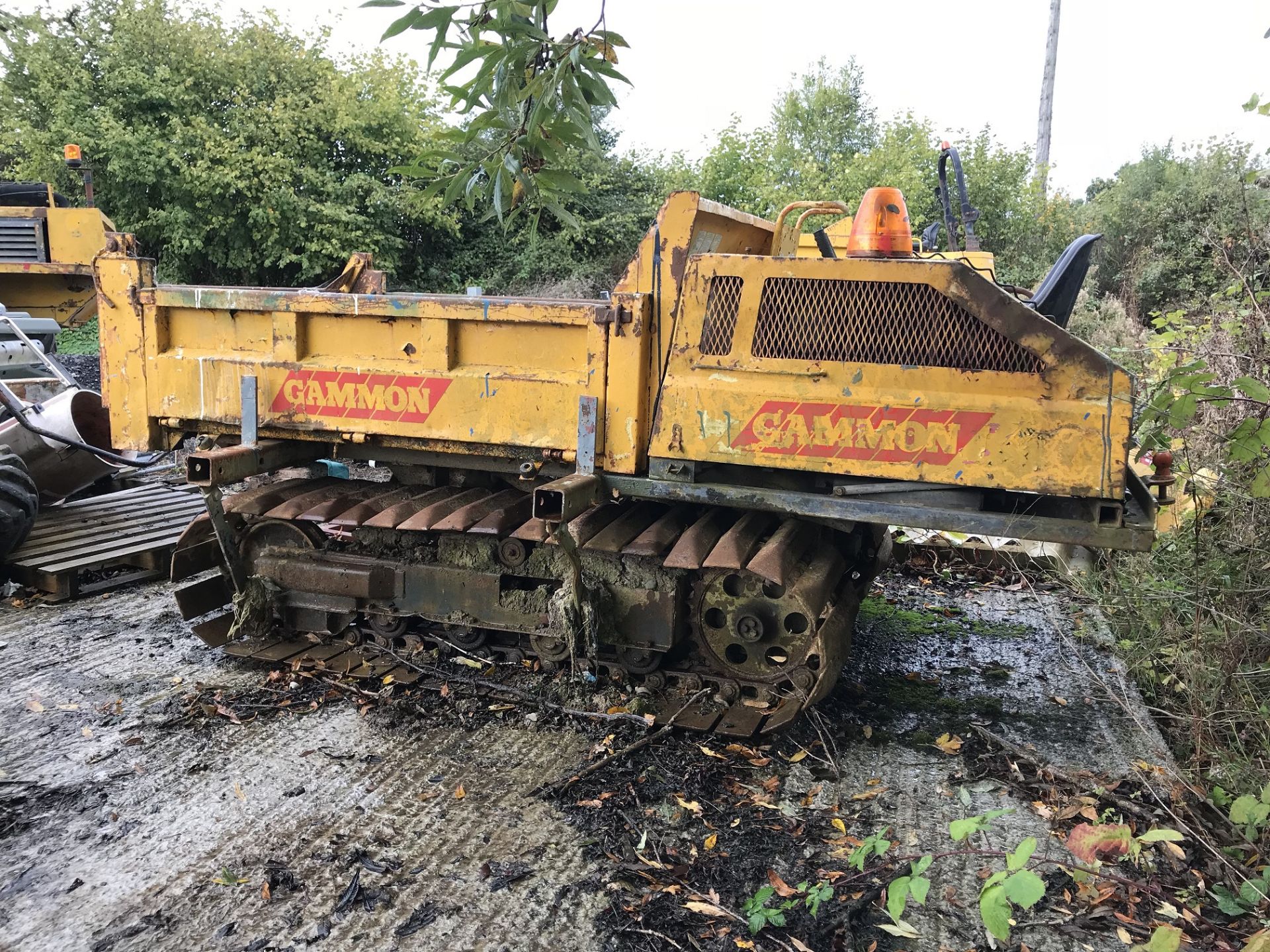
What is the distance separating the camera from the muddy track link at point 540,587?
3781mm

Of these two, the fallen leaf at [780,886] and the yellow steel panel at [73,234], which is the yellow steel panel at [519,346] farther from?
the yellow steel panel at [73,234]

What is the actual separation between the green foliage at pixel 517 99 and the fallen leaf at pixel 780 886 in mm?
2046

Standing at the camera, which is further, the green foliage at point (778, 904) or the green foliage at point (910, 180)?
the green foliage at point (910, 180)

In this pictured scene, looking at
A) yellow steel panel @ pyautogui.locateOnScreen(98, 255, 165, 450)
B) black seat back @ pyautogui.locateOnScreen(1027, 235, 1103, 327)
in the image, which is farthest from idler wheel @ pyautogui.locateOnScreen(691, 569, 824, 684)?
yellow steel panel @ pyautogui.locateOnScreen(98, 255, 165, 450)

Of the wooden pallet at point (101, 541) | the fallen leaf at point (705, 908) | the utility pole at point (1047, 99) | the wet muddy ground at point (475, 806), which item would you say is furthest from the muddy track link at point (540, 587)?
the utility pole at point (1047, 99)

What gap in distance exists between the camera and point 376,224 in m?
17.7

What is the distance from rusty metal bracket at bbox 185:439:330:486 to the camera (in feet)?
12.8

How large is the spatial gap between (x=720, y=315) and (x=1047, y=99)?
18.7m

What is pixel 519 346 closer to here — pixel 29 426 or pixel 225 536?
pixel 225 536

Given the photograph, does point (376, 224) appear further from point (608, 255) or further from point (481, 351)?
point (481, 351)

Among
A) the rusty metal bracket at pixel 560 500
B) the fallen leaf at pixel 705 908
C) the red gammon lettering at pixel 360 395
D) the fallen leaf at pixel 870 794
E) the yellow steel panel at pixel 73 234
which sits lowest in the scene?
the fallen leaf at pixel 705 908

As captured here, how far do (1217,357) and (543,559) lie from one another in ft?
11.2

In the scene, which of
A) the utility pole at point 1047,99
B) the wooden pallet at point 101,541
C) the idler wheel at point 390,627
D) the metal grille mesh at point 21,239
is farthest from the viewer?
the utility pole at point 1047,99

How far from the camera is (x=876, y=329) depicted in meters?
3.39
